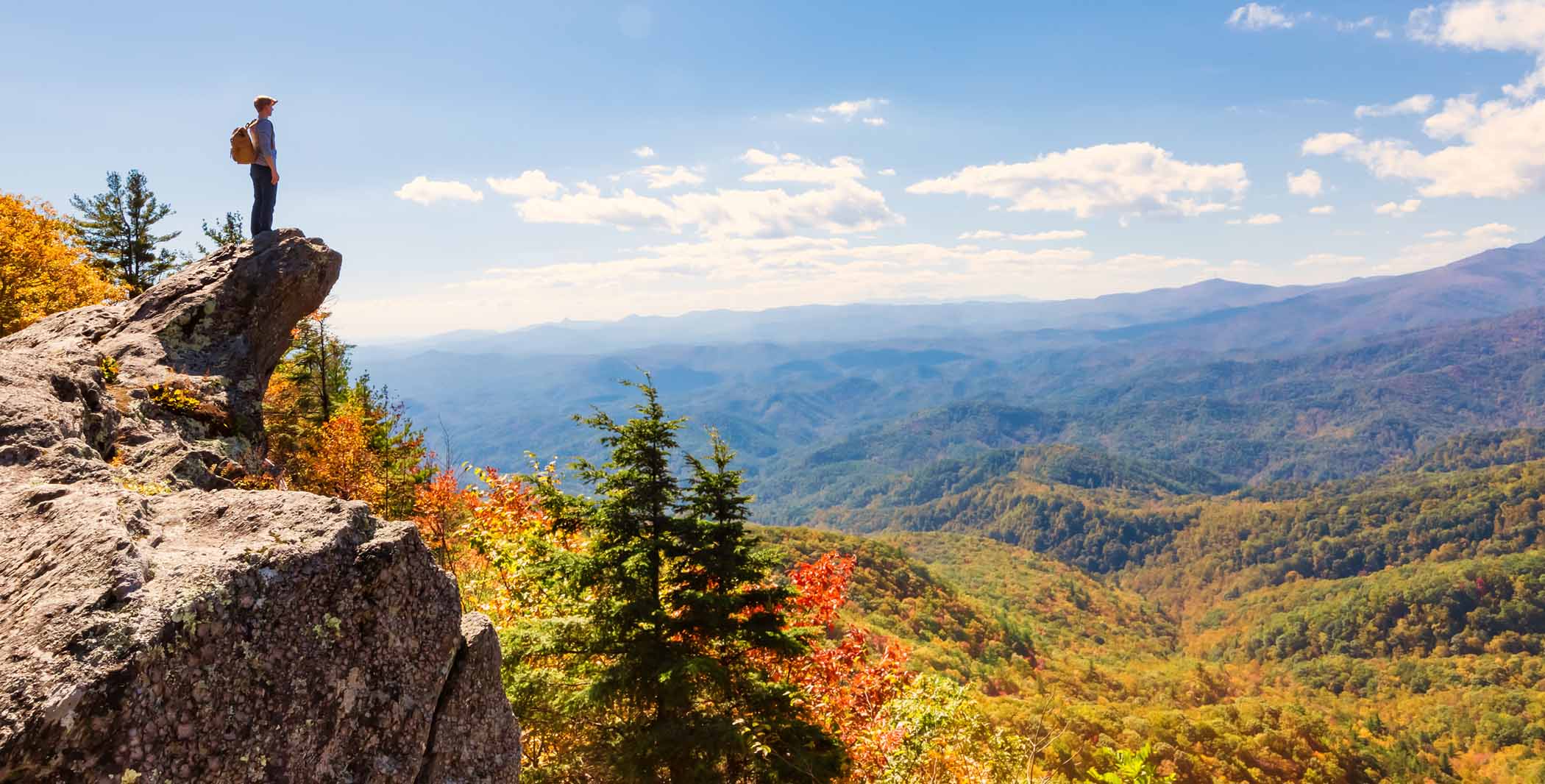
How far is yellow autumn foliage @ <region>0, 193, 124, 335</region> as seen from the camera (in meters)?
18.7

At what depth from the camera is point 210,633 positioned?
14.5ft

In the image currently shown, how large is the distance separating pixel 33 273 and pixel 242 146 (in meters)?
14.3

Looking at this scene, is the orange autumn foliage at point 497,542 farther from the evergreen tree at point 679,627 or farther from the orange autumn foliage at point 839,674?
the orange autumn foliage at point 839,674

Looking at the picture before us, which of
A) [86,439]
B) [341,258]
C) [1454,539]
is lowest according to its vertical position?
[1454,539]

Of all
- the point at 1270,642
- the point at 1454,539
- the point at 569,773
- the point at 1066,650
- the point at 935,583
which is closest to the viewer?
the point at 569,773

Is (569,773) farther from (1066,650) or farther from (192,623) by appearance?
(1066,650)

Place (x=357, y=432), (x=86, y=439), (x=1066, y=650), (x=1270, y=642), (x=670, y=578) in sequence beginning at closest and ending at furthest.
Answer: (x=86, y=439)
(x=670, y=578)
(x=357, y=432)
(x=1066, y=650)
(x=1270, y=642)

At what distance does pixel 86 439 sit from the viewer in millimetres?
8391

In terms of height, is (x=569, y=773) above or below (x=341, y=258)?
below

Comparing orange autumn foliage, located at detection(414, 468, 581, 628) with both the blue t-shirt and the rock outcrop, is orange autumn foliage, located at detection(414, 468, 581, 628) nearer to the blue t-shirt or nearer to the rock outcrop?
the rock outcrop

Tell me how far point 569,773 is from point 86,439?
816cm

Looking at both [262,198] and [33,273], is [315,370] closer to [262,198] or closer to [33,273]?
[33,273]

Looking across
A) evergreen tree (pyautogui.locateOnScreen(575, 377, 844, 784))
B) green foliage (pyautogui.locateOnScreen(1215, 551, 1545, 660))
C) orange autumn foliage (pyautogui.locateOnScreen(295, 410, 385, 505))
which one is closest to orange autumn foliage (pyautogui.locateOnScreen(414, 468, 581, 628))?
orange autumn foliage (pyautogui.locateOnScreen(295, 410, 385, 505))

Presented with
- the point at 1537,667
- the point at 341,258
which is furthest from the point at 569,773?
the point at 1537,667
